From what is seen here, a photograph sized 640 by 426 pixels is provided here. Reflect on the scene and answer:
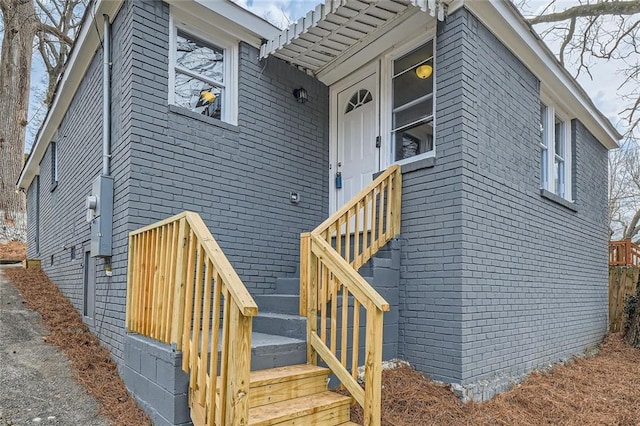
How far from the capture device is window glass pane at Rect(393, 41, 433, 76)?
472 centimetres

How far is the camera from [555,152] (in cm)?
635

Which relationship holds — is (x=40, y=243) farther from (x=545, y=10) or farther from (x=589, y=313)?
(x=545, y=10)

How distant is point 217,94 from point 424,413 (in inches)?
151

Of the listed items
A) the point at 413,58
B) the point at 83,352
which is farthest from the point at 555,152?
the point at 83,352

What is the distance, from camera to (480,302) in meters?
4.18

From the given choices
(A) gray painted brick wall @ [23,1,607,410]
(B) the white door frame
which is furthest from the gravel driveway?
(B) the white door frame

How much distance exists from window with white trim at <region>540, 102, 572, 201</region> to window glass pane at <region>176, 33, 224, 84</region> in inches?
168

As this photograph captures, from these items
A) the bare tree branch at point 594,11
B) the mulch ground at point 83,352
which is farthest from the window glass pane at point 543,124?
the mulch ground at point 83,352

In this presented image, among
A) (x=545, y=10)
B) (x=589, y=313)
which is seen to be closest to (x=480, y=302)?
(x=589, y=313)

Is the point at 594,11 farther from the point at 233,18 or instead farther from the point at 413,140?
the point at 233,18

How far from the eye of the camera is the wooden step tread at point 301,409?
267cm

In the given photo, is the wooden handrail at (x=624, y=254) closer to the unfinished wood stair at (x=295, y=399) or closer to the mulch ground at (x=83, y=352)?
the unfinished wood stair at (x=295, y=399)

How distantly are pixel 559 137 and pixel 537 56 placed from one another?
198cm

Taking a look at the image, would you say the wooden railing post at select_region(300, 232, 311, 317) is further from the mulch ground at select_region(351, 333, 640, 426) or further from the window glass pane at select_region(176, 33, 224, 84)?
the window glass pane at select_region(176, 33, 224, 84)
